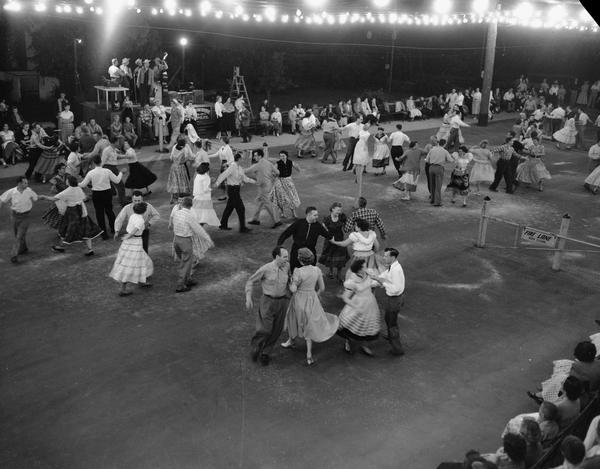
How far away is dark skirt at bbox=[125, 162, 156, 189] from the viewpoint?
559 inches

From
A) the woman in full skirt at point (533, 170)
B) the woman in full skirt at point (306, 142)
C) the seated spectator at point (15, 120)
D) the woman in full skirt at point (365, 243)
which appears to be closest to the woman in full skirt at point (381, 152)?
the woman in full skirt at point (306, 142)

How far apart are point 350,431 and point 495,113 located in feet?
88.6

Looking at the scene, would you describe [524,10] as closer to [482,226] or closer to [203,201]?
[482,226]

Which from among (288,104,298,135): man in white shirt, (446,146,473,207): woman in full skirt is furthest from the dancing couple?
(288,104,298,135): man in white shirt

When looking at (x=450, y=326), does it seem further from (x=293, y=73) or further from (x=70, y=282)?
(x=293, y=73)

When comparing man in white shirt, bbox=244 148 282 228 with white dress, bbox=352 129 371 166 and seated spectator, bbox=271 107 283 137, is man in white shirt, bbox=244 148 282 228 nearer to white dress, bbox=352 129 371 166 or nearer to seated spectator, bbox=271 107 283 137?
white dress, bbox=352 129 371 166

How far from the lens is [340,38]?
35.5 metres

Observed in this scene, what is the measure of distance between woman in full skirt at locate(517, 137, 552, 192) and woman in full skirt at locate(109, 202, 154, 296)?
1068 centimetres

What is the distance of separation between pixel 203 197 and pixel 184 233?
92.7 inches

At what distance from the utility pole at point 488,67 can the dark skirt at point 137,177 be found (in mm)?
16213

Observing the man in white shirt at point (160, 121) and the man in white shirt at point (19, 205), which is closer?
the man in white shirt at point (19, 205)

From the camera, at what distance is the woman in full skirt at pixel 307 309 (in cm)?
783

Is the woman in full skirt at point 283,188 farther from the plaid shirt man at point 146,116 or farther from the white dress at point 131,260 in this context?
the plaid shirt man at point 146,116

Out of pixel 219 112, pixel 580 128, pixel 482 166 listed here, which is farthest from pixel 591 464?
pixel 580 128
